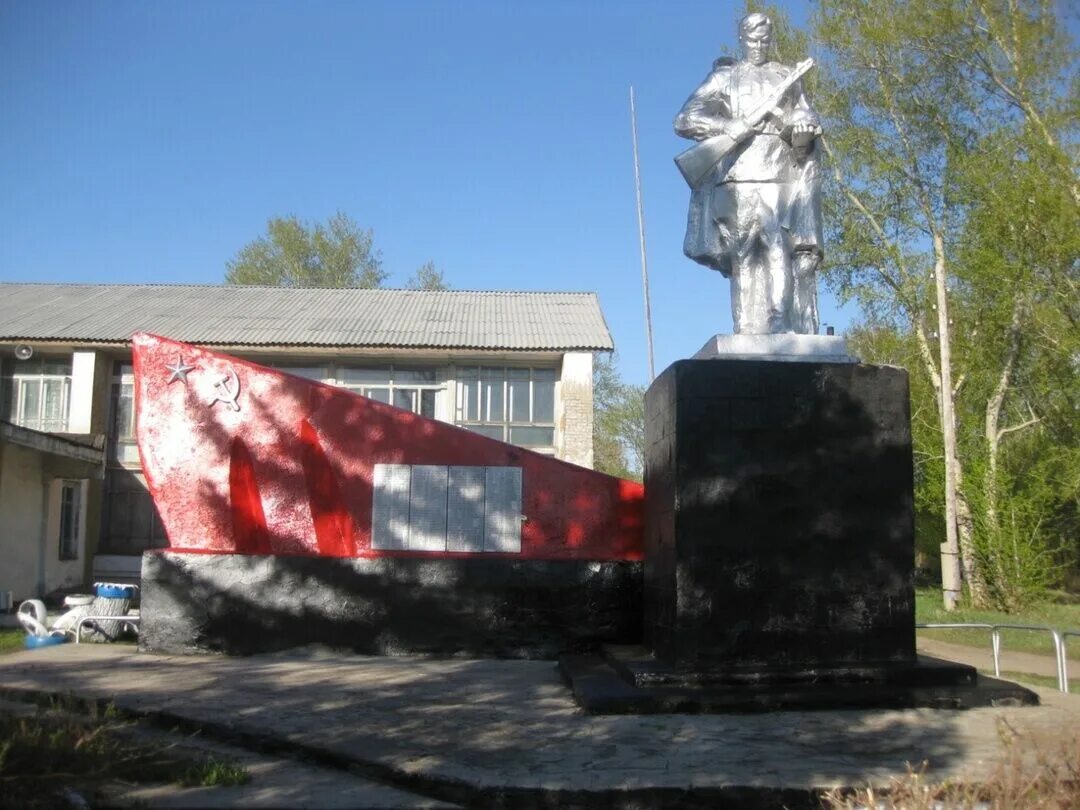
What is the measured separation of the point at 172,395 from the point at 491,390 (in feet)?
45.7

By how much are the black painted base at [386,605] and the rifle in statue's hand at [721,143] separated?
124 inches

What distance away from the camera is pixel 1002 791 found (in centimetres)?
337

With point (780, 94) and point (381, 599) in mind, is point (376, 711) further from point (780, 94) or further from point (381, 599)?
point (780, 94)

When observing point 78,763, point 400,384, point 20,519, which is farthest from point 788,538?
point 400,384

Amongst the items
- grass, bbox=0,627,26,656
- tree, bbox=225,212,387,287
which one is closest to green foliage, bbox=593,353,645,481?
tree, bbox=225,212,387,287

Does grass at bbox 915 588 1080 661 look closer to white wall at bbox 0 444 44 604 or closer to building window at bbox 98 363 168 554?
white wall at bbox 0 444 44 604

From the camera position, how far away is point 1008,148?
20.0m

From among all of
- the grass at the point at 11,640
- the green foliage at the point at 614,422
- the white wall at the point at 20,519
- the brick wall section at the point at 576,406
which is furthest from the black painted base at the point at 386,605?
the green foliage at the point at 614,422

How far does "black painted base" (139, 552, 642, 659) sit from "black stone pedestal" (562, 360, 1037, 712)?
1.67 meters

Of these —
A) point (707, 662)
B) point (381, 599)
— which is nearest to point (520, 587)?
point (381, 599)

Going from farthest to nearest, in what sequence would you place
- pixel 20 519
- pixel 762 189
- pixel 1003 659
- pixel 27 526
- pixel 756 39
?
pixel 27 526, pixel 20 519, pixel 1003 659, pixel 756 39, pixel 762 189

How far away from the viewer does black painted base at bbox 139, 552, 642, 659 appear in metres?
7.94

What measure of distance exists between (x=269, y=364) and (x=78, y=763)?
17.7 m

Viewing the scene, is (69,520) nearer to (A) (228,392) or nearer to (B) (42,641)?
(B) (42,641)
